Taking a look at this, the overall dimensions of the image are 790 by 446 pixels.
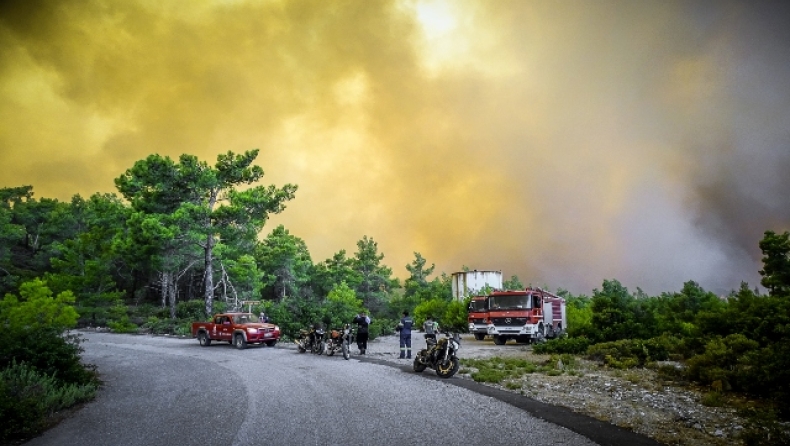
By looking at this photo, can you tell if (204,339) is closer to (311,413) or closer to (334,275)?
(311,413)

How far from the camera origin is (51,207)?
196ft

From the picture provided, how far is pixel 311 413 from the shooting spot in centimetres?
826

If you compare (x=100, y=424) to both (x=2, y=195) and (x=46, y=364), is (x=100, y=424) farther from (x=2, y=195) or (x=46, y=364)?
(x=2, y=195)

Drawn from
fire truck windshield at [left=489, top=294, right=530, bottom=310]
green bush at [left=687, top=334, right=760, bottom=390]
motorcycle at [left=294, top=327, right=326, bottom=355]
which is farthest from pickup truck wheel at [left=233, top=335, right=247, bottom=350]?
green bush at [left=687, top=334, right=760, bottom=390]

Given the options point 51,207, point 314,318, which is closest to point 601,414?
point 314,318

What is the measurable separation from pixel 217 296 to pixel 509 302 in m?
33.4

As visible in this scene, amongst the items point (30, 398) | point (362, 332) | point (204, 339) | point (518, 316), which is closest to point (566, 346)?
point (518, 316)

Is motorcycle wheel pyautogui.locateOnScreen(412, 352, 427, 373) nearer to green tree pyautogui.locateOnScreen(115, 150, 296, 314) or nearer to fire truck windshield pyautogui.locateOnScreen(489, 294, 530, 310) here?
fire truck windshield pyautogui.locateOnScreen(489, 294, 530, 310)

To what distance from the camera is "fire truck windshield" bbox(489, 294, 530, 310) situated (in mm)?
24234

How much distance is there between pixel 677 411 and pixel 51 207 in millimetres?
73276

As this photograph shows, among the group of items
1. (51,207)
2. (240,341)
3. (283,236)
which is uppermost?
(51,207)

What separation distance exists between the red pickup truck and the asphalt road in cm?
810

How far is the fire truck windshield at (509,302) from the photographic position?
2423 cm

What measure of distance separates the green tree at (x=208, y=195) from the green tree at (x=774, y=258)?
3162cm
